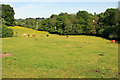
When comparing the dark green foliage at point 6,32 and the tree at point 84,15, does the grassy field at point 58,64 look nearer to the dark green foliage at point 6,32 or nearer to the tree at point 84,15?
the dark green foliage at point 6,32

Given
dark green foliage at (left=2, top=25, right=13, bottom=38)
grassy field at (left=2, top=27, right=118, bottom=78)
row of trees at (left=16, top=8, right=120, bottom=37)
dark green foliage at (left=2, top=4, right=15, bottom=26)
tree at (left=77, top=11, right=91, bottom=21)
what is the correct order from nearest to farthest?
grassy field at (left=2, top=27, right=118, bottom=78) → dark green foliage at (left=2, top=25, right=13, bottom=38) → row of trees at (left=16, top=8, right=120, bottom=37) → dark green foliage at (left=2, top=4, right=15, bottom=26) → tree at (left=77, top=11, right=91, bottom=21)

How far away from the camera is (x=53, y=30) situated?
107 meters

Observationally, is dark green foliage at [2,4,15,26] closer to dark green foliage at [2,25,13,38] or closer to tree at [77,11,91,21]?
dark green foliage at [2,25,13,38]

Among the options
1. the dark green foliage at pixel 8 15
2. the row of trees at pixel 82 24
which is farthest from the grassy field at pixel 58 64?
the dark green foliage at pixel 8 15

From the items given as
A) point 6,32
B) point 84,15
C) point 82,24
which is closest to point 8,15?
point 6,32

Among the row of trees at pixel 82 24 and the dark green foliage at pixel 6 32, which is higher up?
the row of trees at pixel 82 24

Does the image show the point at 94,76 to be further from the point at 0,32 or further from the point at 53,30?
the point at 53,30

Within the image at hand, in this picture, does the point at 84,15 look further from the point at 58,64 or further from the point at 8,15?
the point at 58,64

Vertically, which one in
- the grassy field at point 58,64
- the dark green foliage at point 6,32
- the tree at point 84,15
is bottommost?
the grassy field at point 58,64

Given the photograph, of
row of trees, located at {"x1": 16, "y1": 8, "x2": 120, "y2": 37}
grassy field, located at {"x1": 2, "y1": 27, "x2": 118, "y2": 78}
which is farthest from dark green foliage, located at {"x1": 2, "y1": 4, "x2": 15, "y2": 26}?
grassy field, located at {"x1": 2, "y1": 27, "x2": 118, "y2": 78}

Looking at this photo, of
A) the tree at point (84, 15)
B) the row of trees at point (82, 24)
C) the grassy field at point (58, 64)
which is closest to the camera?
the grassy field at point (58, 64)

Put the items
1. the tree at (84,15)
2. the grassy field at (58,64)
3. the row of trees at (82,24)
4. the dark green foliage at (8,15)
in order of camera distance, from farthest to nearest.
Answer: the tree at (84,15) < the dark green foliage at (8,15) < the row of trees at (82,24) < the grassy field at (58,64)

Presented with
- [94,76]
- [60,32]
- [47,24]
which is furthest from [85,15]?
[94,76]

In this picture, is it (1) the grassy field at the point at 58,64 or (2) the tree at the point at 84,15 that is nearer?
(1) the grassy field at the point at 58,64
